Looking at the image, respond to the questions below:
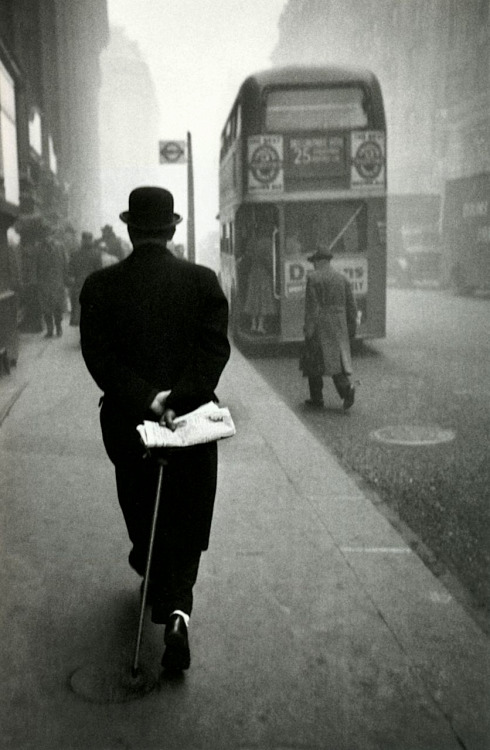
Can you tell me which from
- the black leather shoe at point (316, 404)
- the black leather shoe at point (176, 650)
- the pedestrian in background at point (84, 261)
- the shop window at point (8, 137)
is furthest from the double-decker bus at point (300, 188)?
the black leather shoe at point (176, 650)

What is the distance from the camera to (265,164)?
11711mm

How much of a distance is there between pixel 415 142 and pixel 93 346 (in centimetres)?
3246

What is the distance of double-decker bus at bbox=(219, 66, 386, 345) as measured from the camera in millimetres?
11328

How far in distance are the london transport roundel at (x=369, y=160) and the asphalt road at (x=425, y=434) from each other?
2566 mm

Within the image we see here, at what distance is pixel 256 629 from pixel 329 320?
5214 millimetres

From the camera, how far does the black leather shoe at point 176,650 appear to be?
324 cm

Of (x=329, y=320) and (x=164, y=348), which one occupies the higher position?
(x=164, y=348)

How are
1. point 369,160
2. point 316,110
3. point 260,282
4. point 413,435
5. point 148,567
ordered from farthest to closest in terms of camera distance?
point 260,282 → point 369,160 → point 316,110 → point 413,435 → point 148,567

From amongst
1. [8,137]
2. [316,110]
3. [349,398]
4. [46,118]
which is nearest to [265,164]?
[316,110]

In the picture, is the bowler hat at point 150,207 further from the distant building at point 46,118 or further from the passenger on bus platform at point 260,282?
the passenger on bus platform at point 260,282

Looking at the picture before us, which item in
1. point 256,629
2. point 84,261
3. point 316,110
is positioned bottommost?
point 256,629

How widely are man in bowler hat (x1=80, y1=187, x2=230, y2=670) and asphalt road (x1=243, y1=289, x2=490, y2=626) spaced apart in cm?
137

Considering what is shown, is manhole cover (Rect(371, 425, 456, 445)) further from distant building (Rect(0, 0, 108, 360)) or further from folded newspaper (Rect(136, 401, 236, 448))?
folded newspaper (Rect(136, 401, 236, 448))

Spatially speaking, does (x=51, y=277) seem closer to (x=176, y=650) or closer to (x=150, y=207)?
(x=150, y=207)
